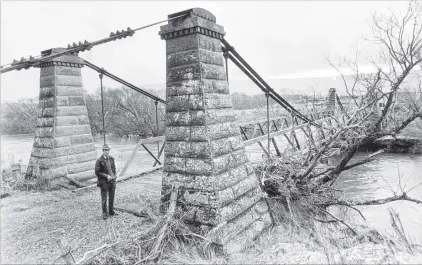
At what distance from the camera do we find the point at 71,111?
857cm

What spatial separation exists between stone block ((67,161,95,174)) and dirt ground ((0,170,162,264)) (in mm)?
708

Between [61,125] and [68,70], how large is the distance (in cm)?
159

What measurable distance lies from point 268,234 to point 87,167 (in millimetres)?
5750

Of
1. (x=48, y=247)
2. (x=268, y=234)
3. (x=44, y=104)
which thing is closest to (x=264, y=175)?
(x=268, y=234)

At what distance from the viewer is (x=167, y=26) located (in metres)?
5.35

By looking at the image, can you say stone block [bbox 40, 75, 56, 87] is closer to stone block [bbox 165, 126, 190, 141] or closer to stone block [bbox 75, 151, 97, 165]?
stone block [bbox 75, 151, 97, 165]

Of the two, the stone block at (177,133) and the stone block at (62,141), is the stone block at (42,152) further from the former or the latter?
the stone block at (177,133)

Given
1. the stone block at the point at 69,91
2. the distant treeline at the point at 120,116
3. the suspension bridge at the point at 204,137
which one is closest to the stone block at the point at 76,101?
the stone block at the point at 69,91

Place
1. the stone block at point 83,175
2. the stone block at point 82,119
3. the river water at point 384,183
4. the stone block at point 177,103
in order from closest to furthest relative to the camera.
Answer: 1. the stone block at point 177,103
2. the stone block at point 83,175
3. the stone block at point 82,119
4. the river water at point 384,183

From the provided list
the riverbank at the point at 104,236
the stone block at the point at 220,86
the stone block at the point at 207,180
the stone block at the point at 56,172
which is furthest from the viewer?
the stone block at the point at 56,172

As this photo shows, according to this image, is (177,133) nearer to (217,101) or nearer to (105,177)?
(217,101)

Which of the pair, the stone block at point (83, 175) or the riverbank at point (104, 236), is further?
the stone block at point (83, 175)

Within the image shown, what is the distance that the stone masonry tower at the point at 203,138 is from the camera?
4.96m

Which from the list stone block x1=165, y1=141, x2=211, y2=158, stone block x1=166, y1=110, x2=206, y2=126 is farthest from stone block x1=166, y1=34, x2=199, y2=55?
stone block x1=165, y1=141, x2=211, y2=158
